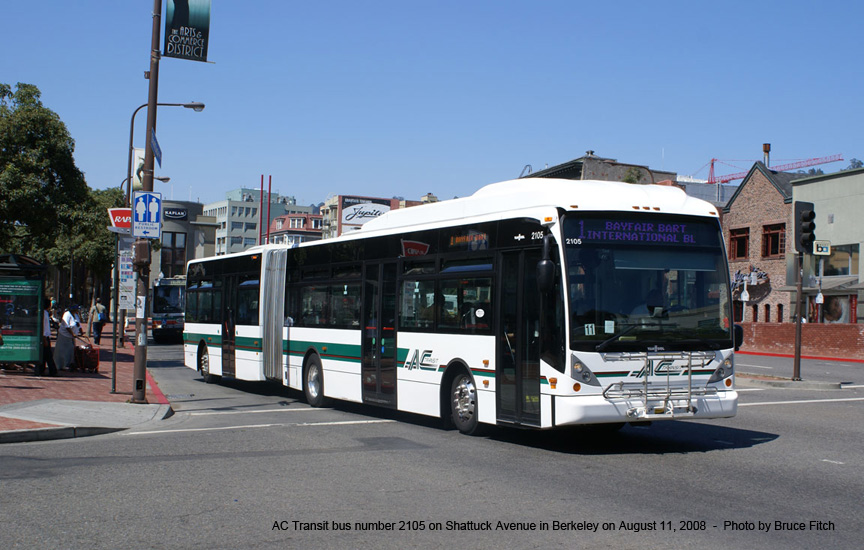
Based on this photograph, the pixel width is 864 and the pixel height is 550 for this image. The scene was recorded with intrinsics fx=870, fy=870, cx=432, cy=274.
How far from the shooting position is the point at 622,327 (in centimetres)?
1055

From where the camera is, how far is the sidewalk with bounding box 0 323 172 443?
41.3 feet

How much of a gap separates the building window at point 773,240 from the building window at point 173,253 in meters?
84.4

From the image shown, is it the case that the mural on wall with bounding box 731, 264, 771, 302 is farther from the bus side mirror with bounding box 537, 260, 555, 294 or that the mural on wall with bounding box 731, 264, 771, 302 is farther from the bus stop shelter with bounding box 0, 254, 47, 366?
the bus side mirror with bounding box 537, 260, 555, 294

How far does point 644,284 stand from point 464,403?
3330 mm

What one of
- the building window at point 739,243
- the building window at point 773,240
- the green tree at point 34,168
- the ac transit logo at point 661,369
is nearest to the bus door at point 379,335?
the ac transit logo at point 661,369

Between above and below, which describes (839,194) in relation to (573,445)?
above

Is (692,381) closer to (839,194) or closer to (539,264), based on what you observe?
(539,264)

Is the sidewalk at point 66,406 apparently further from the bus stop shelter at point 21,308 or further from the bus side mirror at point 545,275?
the bus side mirror at point 545,275

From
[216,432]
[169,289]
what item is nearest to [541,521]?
[216,432]

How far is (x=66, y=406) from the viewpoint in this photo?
50.0 ft

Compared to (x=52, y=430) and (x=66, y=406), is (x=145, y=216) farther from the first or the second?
(x=52, y=430)

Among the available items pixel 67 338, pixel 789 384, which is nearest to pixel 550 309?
pixel 789 384

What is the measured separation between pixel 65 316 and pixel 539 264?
16579mm

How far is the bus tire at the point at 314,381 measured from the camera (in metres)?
16.8
